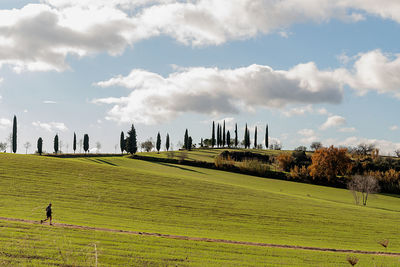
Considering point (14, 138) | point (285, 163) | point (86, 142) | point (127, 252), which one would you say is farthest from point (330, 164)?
point (14, 138)

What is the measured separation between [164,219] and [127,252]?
12.8 meters

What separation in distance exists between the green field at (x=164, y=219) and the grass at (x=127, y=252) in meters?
0.07

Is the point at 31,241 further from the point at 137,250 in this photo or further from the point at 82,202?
the point at 82,202

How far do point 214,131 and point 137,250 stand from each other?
14294 cm

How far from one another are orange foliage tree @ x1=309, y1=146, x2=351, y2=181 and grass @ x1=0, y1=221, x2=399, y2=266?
217ft

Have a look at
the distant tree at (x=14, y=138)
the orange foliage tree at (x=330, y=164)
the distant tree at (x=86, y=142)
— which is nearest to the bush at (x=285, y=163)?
the orange foliage tree at (x=330, y=164)

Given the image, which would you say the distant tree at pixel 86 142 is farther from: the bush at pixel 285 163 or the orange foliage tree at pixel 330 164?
the orange foliage tree at pixel 330 164

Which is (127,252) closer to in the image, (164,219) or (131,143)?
(164,219)

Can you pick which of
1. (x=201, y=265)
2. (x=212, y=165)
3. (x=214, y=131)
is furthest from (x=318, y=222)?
(x=214, y=131)

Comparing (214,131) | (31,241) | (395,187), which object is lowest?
(395,187)

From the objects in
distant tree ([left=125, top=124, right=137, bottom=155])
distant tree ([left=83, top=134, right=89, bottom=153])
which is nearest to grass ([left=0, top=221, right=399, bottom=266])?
distant tree ([left=125, top=124, right=137, bottom=155])

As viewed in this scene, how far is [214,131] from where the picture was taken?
16400 centimetres

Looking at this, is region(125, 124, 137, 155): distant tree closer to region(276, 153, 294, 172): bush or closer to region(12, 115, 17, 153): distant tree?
region(12, 115, 17, 153): distant tree

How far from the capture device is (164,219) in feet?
111
